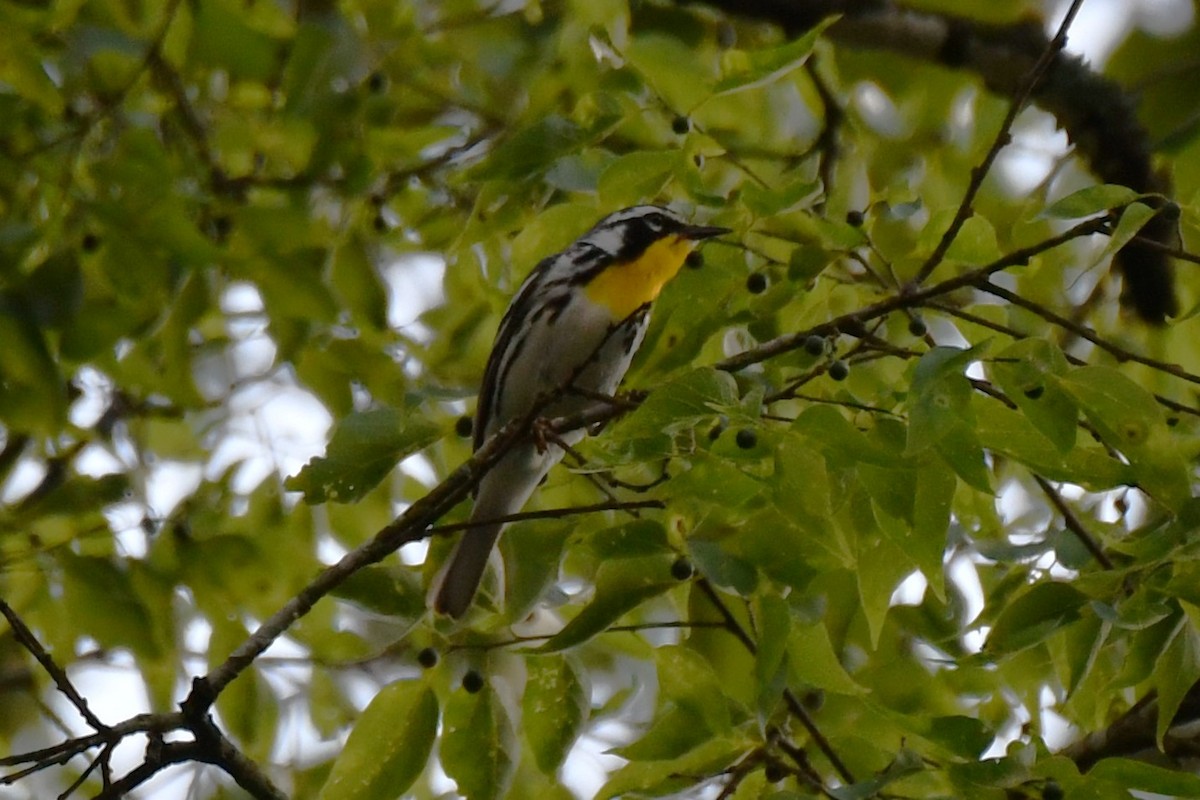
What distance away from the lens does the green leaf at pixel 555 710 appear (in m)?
2.41

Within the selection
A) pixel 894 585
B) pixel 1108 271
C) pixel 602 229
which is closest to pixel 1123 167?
pixel 1108 271

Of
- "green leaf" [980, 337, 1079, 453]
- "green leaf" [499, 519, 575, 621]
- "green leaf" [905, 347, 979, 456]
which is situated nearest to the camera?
"green leaf" [905, 347, 979, 456]

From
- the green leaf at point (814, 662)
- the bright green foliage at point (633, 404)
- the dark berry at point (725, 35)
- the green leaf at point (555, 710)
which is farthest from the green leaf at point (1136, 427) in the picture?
the dark berry at point (725, 35)

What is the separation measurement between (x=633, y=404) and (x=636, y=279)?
1559 mm

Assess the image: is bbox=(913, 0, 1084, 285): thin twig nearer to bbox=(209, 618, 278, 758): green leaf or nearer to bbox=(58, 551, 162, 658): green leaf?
bbox=(209, 618, 278, 758): green leaf

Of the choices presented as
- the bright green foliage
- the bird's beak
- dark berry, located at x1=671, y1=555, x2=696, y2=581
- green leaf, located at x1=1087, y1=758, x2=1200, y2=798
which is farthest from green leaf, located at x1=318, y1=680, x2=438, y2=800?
the bird's beak

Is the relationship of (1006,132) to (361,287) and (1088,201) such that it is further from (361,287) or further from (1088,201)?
(361,287)

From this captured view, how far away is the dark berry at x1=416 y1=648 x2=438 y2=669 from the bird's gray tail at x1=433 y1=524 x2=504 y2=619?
7cm

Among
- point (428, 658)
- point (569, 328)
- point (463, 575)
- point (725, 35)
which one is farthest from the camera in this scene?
point (725, 35)

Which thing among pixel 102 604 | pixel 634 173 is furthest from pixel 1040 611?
pixel 102 604

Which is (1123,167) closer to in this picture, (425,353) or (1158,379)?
(1158,379)

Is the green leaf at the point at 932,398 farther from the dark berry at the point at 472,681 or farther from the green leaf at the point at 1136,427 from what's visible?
the dark berry at the point at 472,681

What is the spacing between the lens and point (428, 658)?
250 cm

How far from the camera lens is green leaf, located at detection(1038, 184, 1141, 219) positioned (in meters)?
1.96
